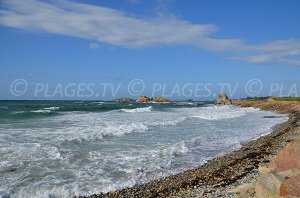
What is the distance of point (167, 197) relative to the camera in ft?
31.6

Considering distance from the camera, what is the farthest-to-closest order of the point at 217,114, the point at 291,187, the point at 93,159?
the point at 217,114, the point at 93,159, the point at 291,187

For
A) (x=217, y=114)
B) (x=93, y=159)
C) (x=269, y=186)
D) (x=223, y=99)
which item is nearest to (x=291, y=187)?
(x=269, y=186)

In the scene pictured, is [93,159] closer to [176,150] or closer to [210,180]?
[176,150]

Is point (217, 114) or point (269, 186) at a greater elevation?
point (269, 186)

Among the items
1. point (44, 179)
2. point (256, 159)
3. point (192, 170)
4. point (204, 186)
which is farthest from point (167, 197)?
point (256, 159)

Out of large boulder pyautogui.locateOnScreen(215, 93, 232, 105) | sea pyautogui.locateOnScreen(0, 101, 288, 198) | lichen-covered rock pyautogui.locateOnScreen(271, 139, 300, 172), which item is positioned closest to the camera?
lichen-covered rock pyautogui.locateOnScreen(271, 139, 300, 172)

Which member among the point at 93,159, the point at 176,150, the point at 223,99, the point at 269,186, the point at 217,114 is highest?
the point at 223,99

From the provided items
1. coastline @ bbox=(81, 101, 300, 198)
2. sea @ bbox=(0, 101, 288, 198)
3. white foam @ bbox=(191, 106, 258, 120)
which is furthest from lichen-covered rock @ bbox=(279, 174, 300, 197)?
white foam @ bbox=(191, 106, 258, 120)

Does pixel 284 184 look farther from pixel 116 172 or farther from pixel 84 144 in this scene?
pixel 84 144

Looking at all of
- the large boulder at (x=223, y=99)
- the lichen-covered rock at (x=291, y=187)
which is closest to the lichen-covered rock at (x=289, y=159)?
the lichen-covered rock at (x=291, y=187)

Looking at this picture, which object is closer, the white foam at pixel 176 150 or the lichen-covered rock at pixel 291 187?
the lichen-covered rock at pixel 291 187

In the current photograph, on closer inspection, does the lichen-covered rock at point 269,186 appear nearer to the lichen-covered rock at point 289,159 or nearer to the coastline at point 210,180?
the coastline at point 210,180

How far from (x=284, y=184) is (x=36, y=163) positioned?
371 inches

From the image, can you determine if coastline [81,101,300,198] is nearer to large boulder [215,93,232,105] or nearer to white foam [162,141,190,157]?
white foam [162,141,190,157]
